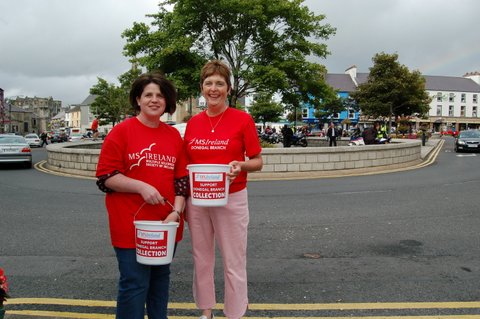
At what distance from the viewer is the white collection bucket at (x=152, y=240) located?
2.38 m

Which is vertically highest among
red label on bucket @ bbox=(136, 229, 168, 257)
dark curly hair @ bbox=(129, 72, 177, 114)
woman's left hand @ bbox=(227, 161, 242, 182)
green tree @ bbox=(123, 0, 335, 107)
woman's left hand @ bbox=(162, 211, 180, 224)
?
green tree @ bbox=(123, 0, 335, 107)

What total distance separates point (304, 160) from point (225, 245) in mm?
10861

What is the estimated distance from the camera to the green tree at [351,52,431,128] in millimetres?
42000

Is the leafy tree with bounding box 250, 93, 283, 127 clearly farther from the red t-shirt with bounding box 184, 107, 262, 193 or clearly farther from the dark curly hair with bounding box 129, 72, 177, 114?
the dark curly hair with bounding box 129, 72, 177, 114

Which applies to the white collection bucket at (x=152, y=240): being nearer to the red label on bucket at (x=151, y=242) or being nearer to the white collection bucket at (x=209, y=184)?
the red label on bucket at (x=151, y=242)

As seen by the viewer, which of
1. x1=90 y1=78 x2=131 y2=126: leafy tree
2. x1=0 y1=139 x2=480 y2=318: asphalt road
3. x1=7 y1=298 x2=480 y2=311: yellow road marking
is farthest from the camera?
x1=90 y1=78 x2=131 y2=126: leafy tree

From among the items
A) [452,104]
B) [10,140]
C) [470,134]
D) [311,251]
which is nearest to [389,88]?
[470,134]

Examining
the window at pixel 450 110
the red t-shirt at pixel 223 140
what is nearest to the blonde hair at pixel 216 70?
the red t-shirt at pixel 223 140

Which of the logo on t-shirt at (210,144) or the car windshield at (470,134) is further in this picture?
the car windshield at (470,134)

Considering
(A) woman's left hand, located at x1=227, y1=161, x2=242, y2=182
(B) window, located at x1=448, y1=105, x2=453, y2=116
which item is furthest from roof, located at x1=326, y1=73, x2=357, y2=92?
(A) woman's left hand, located at x1=227, y1=161, x2=242, y2=182

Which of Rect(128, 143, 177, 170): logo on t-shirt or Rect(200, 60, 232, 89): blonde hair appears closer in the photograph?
Rect(128, 143, 177, 170): logo on t-shirt

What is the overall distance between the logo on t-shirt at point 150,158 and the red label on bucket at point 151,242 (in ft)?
1.35

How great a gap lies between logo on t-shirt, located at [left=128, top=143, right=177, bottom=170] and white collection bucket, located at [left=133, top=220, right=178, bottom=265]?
0.36 meters

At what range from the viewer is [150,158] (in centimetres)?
250
